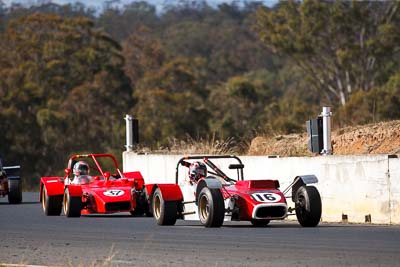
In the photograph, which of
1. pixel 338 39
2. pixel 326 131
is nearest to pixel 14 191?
pixel 326 131

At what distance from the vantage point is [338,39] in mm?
59625

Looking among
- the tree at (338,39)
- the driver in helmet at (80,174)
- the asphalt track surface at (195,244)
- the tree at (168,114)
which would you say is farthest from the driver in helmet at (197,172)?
the tree at (338,39)

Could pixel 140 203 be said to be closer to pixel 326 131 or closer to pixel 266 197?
pixel 326 131

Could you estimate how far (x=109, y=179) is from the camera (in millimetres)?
21766

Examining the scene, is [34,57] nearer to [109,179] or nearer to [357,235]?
[109,179]

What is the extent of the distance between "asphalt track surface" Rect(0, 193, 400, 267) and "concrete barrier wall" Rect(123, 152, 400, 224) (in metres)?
0.93

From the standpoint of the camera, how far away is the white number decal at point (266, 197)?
1644 centimetres

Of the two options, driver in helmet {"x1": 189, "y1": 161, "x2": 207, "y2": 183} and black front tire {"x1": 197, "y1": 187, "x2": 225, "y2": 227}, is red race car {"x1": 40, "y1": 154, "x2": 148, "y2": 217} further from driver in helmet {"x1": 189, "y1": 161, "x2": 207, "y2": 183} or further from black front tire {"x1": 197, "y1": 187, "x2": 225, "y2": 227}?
black front tire {"x1": 197, "y1": 187, "x2": 225, "y2": 227}

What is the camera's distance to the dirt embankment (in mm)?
23797

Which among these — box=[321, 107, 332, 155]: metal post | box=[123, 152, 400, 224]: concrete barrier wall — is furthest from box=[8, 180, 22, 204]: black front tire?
box=[321, 107, 332, 155]: metal post

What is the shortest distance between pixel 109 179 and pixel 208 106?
4410 cm

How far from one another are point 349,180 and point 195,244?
5451 millimetres

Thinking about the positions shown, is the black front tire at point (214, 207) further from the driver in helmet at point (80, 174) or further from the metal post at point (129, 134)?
the metal post at point (129, 134)

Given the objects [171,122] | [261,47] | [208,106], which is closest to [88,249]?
[171,122]
